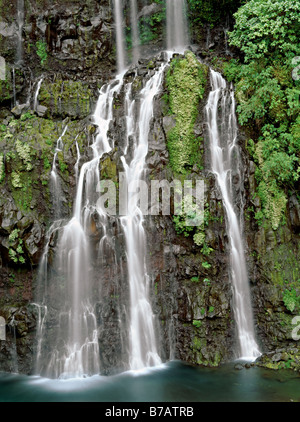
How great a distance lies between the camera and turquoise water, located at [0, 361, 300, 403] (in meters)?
7.68

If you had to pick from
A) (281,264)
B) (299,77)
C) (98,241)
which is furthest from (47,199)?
(299,77)

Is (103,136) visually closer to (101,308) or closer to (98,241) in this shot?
(98,241)

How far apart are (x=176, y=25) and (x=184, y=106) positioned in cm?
923

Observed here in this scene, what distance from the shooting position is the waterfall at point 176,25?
733 inches

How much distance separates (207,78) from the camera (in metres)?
13.0

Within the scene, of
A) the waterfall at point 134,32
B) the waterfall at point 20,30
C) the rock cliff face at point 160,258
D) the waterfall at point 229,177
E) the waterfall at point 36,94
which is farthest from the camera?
the waterfall at point 134,32

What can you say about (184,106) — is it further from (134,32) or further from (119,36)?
(134,32)

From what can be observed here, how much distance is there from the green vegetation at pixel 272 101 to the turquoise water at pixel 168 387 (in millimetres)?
4424

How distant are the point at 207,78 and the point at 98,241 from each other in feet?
A: 24.1

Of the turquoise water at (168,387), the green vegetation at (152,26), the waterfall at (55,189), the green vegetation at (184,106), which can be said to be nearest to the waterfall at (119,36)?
the green vegetation at (152,26)

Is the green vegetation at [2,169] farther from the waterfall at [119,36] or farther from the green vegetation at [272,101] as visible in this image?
the waterfall at [119,36]

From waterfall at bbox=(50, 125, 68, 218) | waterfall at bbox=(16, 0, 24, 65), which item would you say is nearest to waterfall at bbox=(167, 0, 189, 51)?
waterfall at bbox=(16, 0, 24, 65)

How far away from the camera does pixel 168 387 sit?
8188mm

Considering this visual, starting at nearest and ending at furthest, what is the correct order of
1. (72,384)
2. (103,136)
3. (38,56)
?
(72,384) < (103,136) < (38,56)
